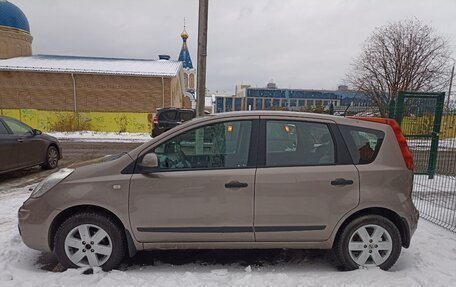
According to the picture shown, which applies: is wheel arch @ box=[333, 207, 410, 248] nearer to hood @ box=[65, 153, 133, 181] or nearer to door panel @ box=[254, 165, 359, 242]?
door panel @ box=[254, 165, 359, 242]

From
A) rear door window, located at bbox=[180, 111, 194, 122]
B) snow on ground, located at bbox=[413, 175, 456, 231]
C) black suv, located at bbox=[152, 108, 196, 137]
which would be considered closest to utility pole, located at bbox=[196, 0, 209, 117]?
snow on ground, located at bbox=[413, 175, 456, 231]

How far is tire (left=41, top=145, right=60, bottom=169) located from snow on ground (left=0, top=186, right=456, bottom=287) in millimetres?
4984

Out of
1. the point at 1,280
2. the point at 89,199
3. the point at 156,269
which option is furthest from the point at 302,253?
the point at 1,280

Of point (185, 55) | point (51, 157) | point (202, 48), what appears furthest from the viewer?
point (185, 55)

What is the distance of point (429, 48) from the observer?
20.8m

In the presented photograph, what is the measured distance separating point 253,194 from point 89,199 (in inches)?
68.3

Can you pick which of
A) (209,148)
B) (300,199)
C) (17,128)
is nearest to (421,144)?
(300,199)

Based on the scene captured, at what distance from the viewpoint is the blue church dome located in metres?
27.4

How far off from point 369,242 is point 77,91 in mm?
24623

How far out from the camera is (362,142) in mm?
3389

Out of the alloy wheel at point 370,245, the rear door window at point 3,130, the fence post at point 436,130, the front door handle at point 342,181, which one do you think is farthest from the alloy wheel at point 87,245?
the fence post at point 436,130

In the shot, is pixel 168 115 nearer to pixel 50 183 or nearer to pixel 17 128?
pixel 17 128

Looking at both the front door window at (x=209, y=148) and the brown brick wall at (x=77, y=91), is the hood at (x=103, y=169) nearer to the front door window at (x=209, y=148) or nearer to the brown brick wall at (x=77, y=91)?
the front door window at (x=209, y=148)

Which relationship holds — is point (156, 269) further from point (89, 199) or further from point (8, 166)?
point (8, 166)
